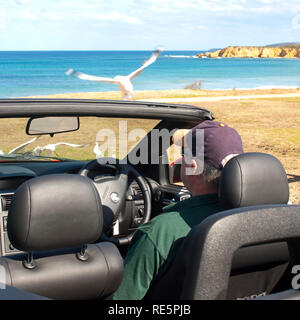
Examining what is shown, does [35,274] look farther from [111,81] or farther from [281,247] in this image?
[111,81]

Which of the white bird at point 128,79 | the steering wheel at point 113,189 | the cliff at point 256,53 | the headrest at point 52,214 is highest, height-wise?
the cliff at point 256,53

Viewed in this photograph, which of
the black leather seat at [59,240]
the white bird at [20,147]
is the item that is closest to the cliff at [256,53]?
the white bird at [20,147]

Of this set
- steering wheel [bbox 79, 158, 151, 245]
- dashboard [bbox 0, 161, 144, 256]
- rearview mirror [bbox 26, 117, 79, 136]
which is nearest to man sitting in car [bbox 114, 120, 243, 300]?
rearview mirror [bbox 26, 117, 79, 136]

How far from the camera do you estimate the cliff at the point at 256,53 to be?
477 feet

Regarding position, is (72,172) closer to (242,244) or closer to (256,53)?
(242,244)

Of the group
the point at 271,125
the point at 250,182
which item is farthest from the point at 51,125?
the point at 271,125

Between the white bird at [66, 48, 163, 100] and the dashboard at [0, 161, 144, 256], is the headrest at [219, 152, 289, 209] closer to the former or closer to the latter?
the dashboard at [0, 161, 144, 256]

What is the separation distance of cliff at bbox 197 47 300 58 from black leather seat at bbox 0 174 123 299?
481 feet

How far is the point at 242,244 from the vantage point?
1.64 metres

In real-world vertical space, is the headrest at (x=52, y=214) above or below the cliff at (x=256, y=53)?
below

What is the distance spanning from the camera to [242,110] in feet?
66.5

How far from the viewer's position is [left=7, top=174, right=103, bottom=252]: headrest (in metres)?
1.69

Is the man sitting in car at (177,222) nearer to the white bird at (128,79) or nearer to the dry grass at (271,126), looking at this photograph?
the white bird at (128,79)
